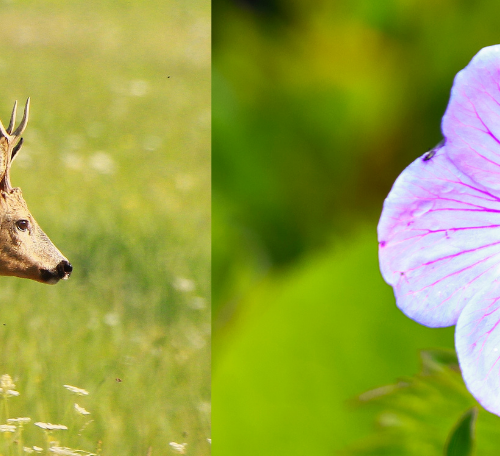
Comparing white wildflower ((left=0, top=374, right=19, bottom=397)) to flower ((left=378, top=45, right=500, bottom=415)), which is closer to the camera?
flower ((left=378, top=45, right=500, bottom=415))

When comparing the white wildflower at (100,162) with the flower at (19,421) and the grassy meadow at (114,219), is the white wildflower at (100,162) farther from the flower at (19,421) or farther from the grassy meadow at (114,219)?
the flower at (19,421)

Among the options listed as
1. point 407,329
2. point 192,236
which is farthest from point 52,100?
point 407,329

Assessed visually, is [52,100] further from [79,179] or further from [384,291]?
[384,291]

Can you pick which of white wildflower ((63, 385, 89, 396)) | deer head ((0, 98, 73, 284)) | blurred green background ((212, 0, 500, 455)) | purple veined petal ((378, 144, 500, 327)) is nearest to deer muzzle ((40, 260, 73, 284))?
deer head ((0, 98, 73, 284))

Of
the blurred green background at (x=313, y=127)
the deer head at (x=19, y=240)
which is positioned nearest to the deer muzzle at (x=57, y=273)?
the deer head at (x=19, y=240)

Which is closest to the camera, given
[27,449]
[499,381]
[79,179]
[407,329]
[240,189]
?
[499,381]

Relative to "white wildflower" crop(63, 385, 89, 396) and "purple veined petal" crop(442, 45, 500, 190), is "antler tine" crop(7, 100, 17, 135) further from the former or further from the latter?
"purple veined petal" crop(442, 45, 500, 190)
